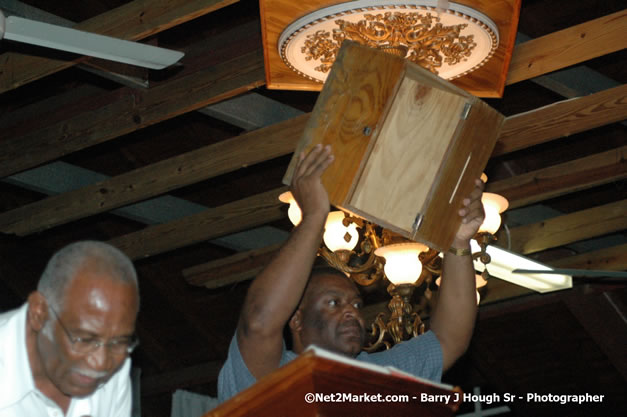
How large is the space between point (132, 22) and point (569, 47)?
1.60 meters

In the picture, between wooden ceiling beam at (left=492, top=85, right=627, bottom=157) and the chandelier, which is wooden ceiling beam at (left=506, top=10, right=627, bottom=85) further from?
the chandelier

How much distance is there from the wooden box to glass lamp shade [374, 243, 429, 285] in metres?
0.78

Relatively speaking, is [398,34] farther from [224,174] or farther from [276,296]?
[224,174]

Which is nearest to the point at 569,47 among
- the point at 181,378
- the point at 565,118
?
the point at 565,118

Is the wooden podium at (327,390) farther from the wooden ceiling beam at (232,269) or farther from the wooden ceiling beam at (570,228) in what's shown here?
the wooden ceiling beam at (232,269)

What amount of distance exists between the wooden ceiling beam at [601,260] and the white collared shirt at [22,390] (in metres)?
3.93

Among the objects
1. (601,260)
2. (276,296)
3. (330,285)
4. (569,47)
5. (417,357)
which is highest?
(601,260)

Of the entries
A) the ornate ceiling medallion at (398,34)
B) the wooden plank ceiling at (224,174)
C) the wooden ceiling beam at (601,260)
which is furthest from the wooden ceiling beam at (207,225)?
the ornate ceiling medallion at (398,34)

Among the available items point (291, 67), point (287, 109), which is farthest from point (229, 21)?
point (291, 67)

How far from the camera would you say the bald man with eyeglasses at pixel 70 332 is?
1.75m

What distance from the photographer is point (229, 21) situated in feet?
15.5

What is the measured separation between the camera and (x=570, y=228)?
509 centimetres

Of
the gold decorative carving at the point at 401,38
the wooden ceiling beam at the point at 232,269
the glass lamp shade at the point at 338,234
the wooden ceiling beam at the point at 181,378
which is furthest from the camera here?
the wooden ceiling beam at the point at 181,378

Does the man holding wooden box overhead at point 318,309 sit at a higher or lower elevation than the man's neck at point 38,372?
higher
